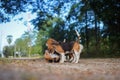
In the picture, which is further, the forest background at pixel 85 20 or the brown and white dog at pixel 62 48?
the forest background at pixel 85 20

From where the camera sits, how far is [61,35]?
38.0m

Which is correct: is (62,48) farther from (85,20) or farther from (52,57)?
(85,20)

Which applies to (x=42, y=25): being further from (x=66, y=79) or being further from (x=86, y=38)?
(x=66, y=79)

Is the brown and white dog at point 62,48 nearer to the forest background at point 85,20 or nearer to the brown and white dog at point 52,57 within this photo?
the brown and white dog at point 52,57

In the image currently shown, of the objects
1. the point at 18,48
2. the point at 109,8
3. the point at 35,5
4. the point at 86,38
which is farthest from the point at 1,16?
the point at 18,48

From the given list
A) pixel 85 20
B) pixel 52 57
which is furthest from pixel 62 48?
pixel 85 20

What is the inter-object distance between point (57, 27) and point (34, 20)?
421 inches

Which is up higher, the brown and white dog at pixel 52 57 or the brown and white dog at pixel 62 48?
the brown and white dog at pixel 62 48

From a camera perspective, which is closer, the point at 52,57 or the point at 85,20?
the point at 52,57

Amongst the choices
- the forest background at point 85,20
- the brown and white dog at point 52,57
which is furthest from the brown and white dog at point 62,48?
the forest background at point 85,20

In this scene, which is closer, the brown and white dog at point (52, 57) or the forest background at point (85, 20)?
the brown and white dog at point (52, 57)

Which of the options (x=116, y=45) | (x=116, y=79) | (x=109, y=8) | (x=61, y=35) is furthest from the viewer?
(x=61, y=35)

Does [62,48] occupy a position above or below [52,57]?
above

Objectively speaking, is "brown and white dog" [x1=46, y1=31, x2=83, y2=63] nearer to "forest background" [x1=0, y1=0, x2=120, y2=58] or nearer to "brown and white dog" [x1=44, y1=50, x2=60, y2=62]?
"brown and white dog" [x1=44, y1=50, x2=60, y2=62]
